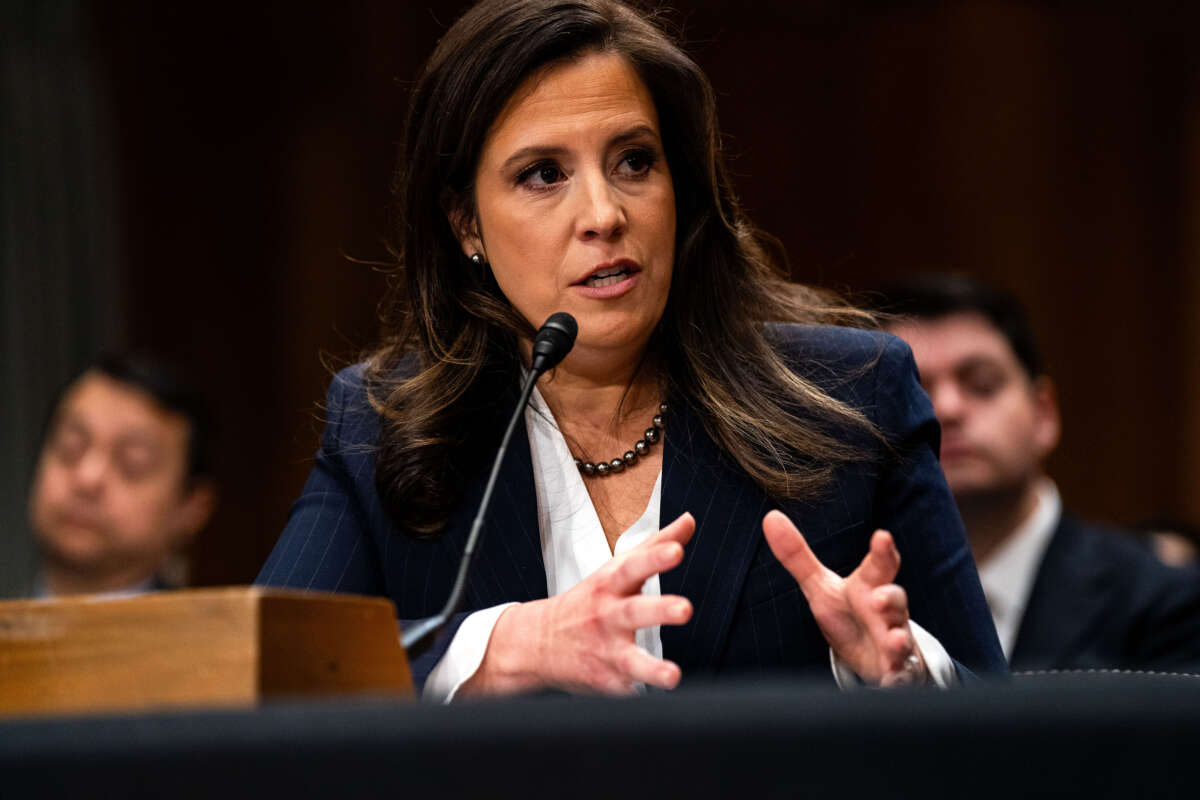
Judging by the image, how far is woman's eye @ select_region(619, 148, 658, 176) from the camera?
5.63 feet

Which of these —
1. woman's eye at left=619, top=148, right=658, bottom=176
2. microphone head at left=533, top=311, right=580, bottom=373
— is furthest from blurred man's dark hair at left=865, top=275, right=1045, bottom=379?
microphone head at left=533, top=311, right=580, bottom=373

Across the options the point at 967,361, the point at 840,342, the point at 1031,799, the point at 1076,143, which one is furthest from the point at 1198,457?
the point at 1031,799

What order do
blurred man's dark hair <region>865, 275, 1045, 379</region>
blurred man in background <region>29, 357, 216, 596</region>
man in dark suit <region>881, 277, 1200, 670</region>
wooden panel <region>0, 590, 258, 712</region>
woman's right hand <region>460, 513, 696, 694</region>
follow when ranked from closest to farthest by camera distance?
wooden panel <region>0, 590, 258, 712</region> → woman's right hand <region>460, 513, 696, 694</region> → man in dark suit <region>881, 277, 1200, 670</region> → blurred man's dark hair <region>865, 275, 1045, 379</region> → blurred man in background <region>29, 357, 216, 596</region>

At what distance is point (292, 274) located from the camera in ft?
16.6

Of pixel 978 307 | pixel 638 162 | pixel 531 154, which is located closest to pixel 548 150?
pixel 531 154

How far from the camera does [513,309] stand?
185cm

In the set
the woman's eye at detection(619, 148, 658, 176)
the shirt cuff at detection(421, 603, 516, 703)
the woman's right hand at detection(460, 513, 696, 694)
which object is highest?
the woman's eye at detection(619, 148, 658, 176)

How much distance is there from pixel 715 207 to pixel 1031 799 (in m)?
1.24

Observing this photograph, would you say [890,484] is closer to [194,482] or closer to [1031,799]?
[1031,799]

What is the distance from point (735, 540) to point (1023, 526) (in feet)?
5.96

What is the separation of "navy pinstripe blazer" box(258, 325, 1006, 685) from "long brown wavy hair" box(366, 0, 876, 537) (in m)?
0.03

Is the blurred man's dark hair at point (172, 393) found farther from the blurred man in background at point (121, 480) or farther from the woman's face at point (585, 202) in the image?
the woman's face at point (585, 202)

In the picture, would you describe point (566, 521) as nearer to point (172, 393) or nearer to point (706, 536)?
point (706, 536)

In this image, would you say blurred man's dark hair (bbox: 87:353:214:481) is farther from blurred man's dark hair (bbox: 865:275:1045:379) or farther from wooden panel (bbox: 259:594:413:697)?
wooden panel (bbox: 259:594:413:697)
